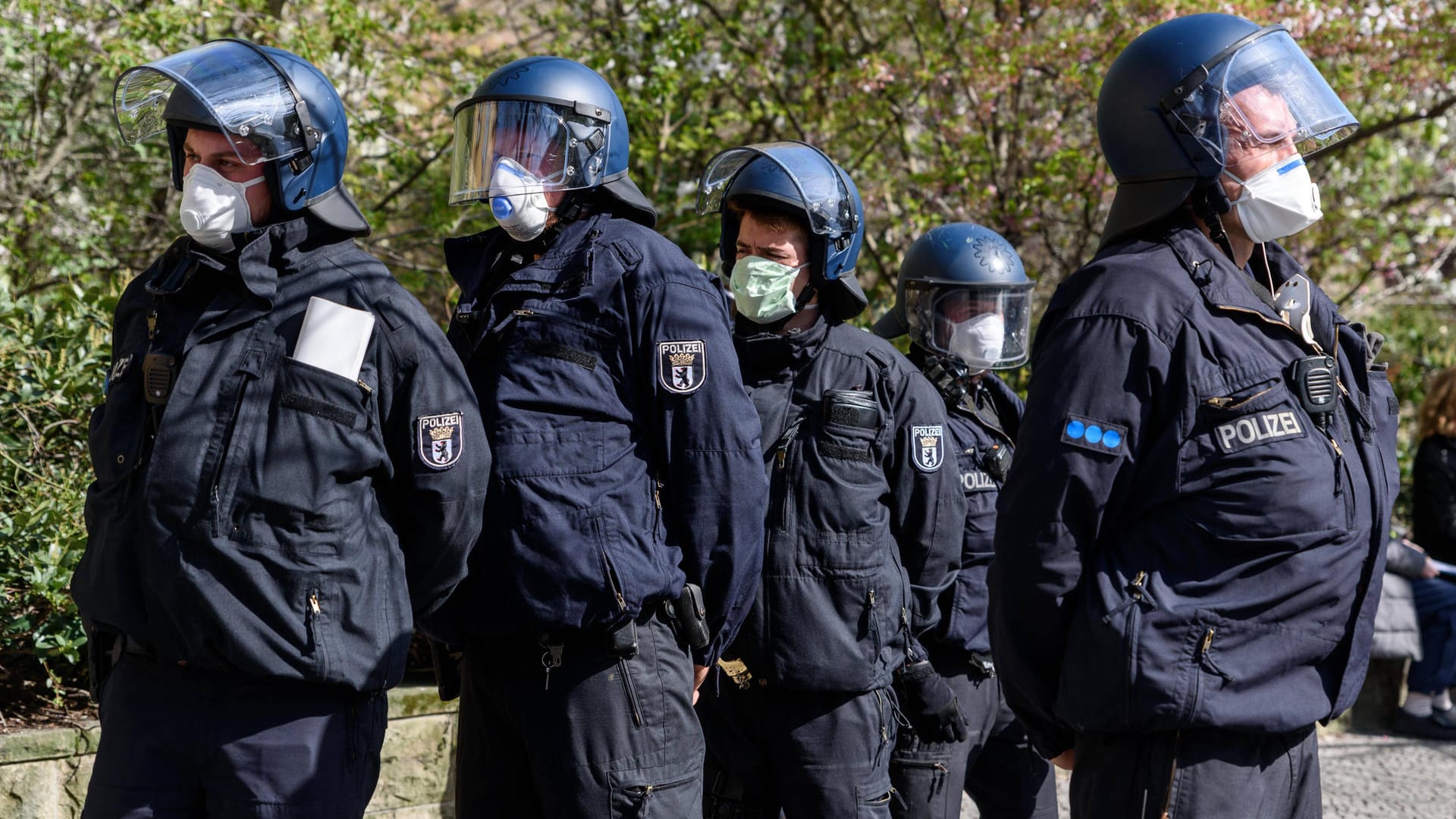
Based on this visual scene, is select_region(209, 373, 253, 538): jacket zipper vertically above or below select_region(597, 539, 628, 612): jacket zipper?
above

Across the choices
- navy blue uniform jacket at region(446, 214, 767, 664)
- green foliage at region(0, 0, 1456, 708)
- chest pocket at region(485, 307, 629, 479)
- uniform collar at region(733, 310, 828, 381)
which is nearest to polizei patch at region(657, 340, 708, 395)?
navy blue uniform jacket at region(446, 214, 767, 664)

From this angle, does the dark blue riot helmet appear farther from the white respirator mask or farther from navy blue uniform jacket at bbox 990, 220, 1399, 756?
navy blue uniform jacket at bbox 990, 220, 1399, 756

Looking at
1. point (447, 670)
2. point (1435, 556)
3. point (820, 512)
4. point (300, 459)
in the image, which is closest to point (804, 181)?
point (820, 512)

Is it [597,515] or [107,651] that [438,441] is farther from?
[107,651]

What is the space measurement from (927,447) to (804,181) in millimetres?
793

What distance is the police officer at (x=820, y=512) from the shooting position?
325 cm

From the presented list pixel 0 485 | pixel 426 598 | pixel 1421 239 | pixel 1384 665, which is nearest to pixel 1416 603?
pixel 1384 665

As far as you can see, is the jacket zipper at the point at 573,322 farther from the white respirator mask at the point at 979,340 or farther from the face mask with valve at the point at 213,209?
the white respirator mask at the point at 979,340

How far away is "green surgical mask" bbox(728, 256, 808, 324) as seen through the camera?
11.7 ft

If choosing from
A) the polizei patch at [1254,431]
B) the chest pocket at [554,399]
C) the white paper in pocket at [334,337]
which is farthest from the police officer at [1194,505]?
the white paper in pocket at [334,337]

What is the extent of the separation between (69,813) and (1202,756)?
3276 millimetres

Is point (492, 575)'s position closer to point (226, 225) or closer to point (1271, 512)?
point (226, 225)

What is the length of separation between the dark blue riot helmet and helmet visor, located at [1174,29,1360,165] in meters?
1.82

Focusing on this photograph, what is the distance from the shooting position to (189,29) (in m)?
6.36
